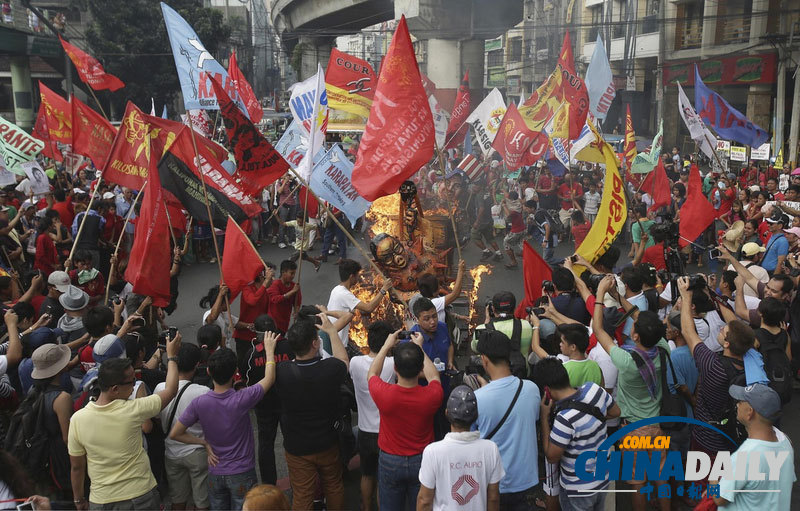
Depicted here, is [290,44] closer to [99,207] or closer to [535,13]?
[535,13]

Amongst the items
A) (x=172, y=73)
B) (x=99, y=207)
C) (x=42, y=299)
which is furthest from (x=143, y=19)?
(x=42, y=299)

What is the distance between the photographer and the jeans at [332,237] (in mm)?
13711

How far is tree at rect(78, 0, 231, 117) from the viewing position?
1374 inches

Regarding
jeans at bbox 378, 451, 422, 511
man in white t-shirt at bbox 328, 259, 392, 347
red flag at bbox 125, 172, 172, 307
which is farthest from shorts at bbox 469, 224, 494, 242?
jeans at bbox 378, 451, 422, 511

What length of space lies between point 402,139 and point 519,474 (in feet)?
12.4

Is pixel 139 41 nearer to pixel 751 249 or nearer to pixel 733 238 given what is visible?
pixel 733 238

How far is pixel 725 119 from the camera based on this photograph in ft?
37.4

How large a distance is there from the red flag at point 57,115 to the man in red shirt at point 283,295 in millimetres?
7129

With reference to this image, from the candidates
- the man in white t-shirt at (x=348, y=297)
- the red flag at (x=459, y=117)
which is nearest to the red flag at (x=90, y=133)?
the man in white t-shirt at (x=348, y=297)

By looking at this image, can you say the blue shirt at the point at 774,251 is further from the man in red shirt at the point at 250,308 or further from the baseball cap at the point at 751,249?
the man in red shirt at the point at 250,308

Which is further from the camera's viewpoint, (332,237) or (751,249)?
(332,237)

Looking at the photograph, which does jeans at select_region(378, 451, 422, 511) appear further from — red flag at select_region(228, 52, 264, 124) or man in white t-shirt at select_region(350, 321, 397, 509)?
red flag at select_region(228, 52, 264, 124)

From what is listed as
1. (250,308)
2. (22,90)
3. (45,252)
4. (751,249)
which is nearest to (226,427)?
(250,308)

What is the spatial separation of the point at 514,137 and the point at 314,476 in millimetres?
9959
